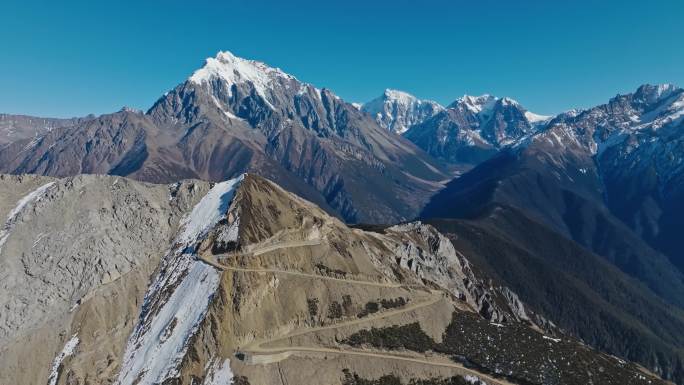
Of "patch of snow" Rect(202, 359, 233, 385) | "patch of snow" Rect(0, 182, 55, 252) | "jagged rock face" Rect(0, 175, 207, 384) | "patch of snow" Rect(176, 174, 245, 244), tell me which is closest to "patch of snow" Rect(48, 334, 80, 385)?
"jagged rock face" Rect(0, 175, 207, 384)

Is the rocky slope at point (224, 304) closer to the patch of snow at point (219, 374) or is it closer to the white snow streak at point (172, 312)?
the patch of snow at point (219, 374)

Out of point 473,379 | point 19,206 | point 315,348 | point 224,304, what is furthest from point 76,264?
point 473,379

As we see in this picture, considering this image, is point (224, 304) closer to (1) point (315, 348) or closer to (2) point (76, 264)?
(1) point (315, 348)

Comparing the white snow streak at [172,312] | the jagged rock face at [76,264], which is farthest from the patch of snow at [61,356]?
the white snow streak at [172,312]

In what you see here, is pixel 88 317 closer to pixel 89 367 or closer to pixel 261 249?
pixel 89 367

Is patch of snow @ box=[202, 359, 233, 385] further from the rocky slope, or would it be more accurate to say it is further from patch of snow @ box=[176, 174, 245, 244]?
patch of snow @ box=[176, 174, 245, 244]

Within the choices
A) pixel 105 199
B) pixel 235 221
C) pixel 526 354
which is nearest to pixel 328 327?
pixel 235 221
